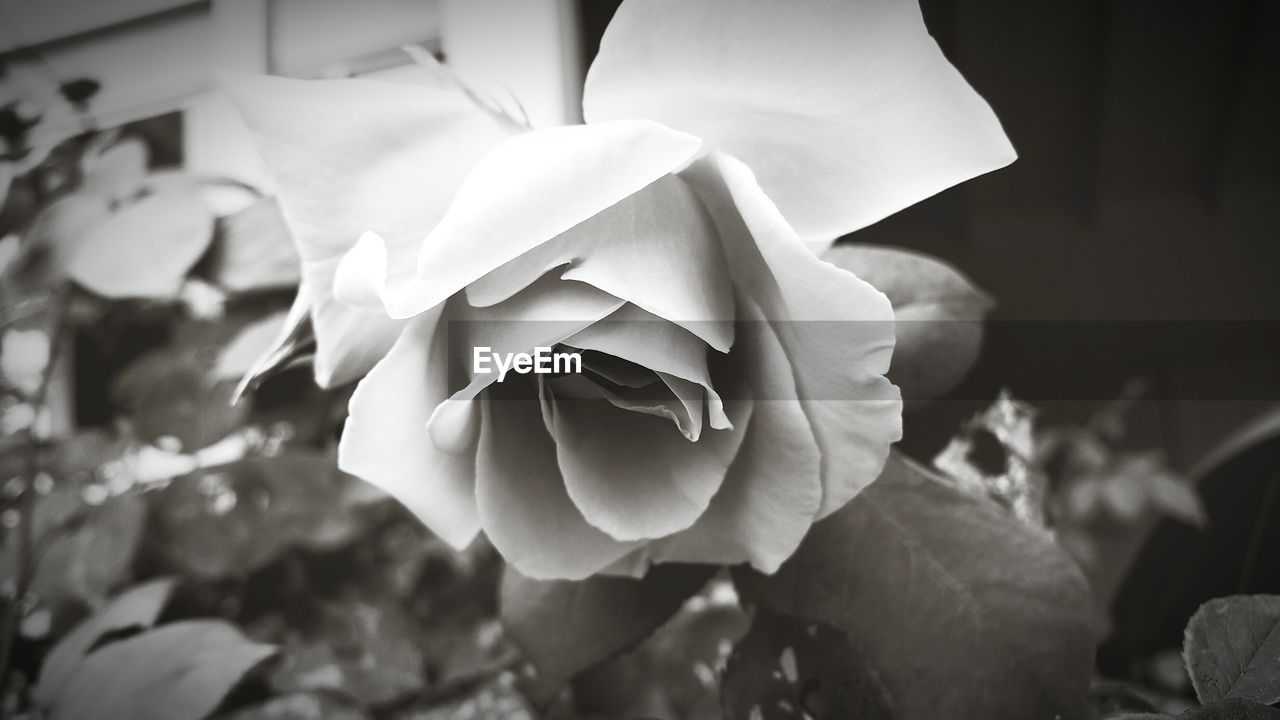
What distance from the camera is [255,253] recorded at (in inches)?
10.2

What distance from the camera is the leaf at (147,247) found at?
0.26 m

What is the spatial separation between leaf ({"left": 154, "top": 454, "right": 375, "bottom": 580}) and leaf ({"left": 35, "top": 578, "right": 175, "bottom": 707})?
0.08 feet

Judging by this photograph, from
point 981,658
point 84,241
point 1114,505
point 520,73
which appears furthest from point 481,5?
point 1114,505

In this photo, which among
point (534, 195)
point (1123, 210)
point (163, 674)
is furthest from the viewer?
point (1123, 210)

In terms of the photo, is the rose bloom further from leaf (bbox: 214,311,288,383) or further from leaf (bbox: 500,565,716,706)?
leaf (bbox: 214,311,288,383)

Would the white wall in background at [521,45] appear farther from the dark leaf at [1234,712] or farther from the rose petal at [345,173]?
the dark leaf at [1234,712]

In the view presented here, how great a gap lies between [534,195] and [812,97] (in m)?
0.07

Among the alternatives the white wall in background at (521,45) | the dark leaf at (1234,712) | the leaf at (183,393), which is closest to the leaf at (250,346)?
the leaf at (183,393)

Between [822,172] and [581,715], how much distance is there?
24cm

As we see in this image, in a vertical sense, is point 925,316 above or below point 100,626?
above

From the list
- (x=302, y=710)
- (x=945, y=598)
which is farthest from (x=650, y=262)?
(x=302, y=710)

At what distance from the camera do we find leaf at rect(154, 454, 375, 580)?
33cm

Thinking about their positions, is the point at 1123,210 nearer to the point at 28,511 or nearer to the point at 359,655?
the point at 359,655

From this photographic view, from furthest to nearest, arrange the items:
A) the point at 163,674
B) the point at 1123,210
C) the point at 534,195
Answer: the point at 1123,210
the point at 163,674
the point at 534,195
